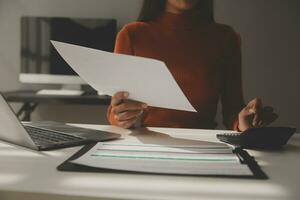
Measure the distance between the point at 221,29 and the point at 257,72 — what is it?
65.6 inches

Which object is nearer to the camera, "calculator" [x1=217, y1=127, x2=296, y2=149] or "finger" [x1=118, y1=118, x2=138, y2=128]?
"calculator" [x1=217, y1=127, x2=296, y2=149]

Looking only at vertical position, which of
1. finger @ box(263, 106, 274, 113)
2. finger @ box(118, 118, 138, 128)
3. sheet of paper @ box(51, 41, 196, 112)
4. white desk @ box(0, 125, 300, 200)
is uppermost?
sheet of paper @ box(51, 41, 196, 112)

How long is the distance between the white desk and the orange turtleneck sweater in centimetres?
70

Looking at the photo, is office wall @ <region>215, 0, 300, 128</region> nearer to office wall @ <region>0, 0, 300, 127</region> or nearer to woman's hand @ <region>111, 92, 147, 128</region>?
office wall @ <region>0, 0, 300, 127</region>

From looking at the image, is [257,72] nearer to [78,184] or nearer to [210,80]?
[210,80]

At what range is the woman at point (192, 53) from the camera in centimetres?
128

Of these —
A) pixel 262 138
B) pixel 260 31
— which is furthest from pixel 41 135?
pixel 260 31

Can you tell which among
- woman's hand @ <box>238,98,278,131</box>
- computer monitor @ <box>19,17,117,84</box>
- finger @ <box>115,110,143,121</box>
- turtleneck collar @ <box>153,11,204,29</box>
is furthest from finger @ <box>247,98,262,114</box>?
computer monitor @ <box>19,17,117,84</box>

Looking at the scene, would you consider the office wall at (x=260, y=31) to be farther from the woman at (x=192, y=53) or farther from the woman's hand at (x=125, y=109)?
the woman's hand at (x=125, y=109)

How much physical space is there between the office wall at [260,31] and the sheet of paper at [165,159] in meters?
2.43

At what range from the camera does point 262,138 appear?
708mm

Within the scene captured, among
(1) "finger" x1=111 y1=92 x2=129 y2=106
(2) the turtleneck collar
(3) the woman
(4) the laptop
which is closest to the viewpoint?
(4) the laptop

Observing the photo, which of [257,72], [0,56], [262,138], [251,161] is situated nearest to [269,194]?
[251,161]

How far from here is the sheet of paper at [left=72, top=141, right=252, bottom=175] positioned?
523 mm
